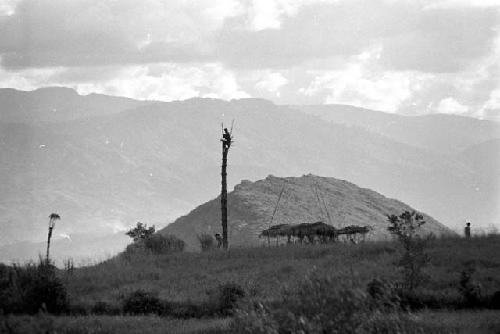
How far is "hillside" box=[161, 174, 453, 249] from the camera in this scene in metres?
61.2

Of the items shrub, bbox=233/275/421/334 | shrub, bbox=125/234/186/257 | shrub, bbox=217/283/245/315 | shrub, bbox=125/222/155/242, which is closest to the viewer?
shrub, bbox=233/275/421/334

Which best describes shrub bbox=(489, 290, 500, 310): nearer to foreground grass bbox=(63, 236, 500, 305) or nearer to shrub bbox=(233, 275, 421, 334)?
foreground grass bbox=(63, 236, 500, 305)

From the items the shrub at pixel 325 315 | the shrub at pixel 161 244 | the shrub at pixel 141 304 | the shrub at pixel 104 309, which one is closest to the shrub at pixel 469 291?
the shrub at pixel 325 315

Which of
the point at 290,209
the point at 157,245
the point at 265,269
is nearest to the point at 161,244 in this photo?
the point at 157,245

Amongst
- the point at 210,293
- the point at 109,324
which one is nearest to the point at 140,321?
the point at 109,324

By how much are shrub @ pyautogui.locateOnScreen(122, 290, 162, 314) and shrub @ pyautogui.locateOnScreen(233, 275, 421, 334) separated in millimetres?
10721

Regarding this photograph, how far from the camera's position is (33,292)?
26312 mm

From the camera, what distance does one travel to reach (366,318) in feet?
51.4

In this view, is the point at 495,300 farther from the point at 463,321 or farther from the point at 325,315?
the point at 325,315

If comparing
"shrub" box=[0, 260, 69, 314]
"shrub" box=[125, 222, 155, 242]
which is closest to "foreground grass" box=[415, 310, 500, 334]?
"shrub" box=[0, 260, 69, 314]

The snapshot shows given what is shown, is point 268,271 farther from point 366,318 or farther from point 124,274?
point 366,318

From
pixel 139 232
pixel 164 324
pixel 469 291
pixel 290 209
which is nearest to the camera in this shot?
pixel 164 324

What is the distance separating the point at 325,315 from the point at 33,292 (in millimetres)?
13567

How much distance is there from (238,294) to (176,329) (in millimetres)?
5641
